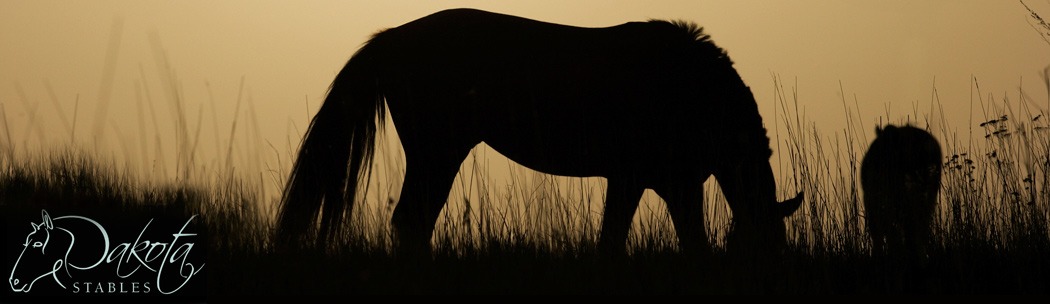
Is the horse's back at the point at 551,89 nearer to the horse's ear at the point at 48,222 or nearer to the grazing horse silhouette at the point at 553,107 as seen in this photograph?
the grazing horse silhouette at the point at 553,107

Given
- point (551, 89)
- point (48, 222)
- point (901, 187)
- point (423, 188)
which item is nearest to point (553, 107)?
point (551, 89)

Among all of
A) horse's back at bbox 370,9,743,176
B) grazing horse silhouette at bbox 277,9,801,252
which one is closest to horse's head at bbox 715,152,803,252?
grazing horse silhouette at bbox 277,9,801,252

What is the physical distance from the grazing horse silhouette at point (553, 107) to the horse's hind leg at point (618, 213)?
15mm

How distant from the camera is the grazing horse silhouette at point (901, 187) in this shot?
12.3ft

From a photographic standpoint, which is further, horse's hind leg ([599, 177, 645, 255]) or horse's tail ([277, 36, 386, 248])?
horse's tail ([277, 36, 386, 248])

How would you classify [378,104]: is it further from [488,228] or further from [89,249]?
[89,249]

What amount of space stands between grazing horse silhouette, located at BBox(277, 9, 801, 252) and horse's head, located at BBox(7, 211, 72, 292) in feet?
5.83

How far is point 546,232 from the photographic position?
3.93 m

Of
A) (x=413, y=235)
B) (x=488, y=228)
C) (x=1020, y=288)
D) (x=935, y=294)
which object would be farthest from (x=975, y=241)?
(x=413, y=235)

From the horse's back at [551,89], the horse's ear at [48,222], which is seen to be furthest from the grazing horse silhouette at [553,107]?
the horse's ear at [48,222]

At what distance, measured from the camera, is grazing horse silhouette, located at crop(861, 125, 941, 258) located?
3.76 metres

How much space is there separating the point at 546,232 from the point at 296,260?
105 cm

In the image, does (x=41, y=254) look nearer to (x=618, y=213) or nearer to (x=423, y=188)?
(x=423, y=188)

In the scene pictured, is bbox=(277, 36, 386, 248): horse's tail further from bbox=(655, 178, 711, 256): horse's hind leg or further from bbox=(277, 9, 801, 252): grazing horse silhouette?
bbox=(655, 178, 711, 256): horse's hind leg
